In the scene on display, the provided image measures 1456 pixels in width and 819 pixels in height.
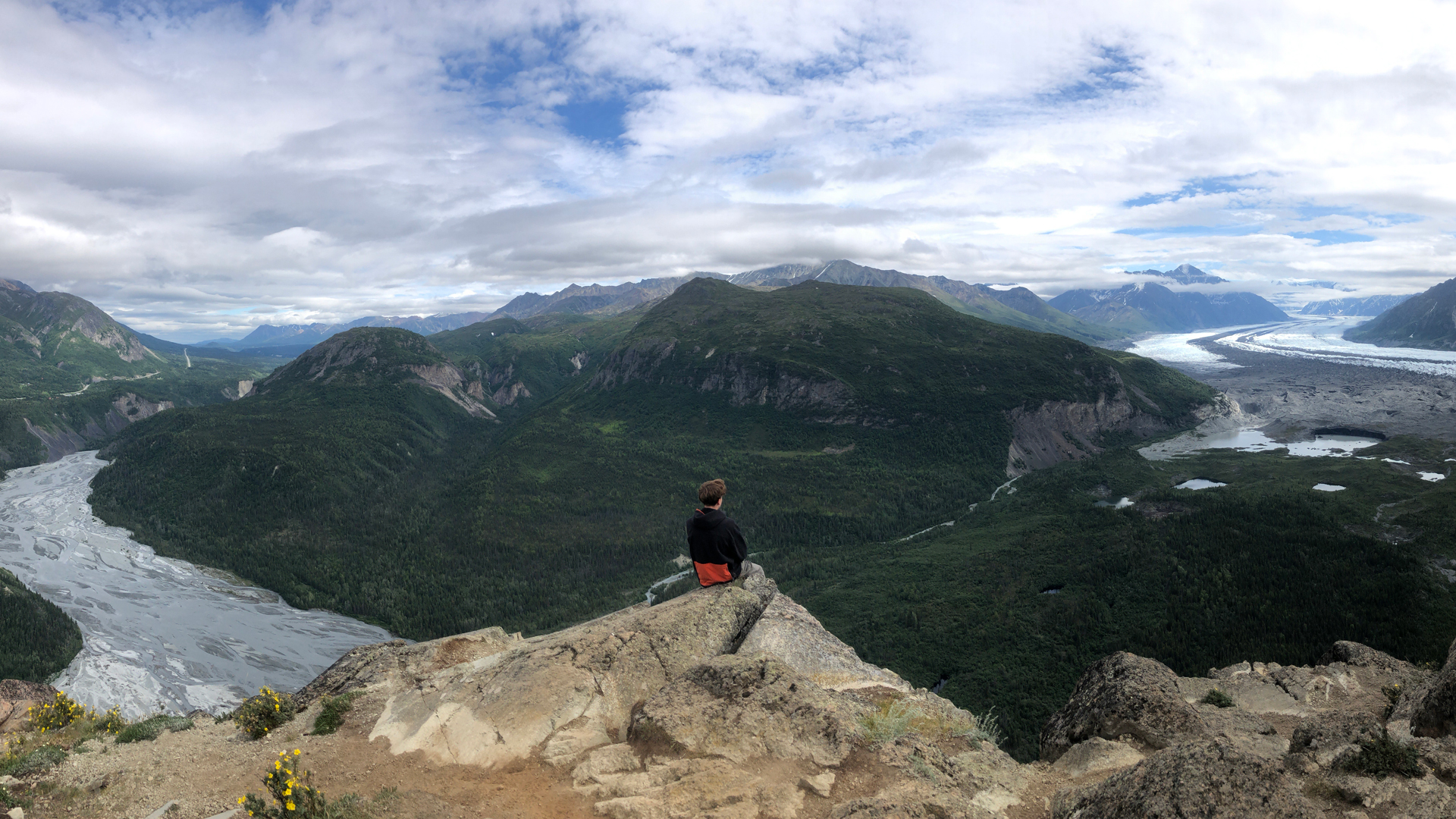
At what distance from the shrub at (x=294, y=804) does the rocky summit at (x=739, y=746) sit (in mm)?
602

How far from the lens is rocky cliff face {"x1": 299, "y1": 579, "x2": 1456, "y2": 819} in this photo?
459 inches

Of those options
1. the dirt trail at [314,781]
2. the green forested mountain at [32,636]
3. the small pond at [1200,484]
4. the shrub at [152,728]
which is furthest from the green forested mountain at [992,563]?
the shrub at [152,728]

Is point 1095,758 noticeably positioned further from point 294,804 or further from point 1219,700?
point 294,804

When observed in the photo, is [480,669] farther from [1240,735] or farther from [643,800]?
[1240,735]

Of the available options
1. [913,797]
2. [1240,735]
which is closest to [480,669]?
[913,797]

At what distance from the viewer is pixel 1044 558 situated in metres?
125

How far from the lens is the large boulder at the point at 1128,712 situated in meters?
17.7

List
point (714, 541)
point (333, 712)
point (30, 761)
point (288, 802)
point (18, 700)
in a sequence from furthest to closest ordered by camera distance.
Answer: point (18, 700), point (714, 541), point (333, 712), point (30, 761), point (288, 802)

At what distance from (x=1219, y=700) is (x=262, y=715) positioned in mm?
33334

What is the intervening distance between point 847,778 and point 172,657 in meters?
180

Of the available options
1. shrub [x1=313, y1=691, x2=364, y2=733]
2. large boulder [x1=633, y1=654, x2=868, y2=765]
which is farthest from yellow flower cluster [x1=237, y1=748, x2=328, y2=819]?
large boulder [x1=633, y1=654, x2=868, y2=765]

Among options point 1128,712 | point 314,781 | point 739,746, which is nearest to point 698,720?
point 739,746

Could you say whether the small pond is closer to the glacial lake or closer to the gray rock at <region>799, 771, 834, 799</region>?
the gray rock at <region>799, 771, 834, 799</region>

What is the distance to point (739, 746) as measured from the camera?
551 inches
